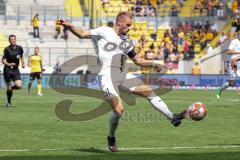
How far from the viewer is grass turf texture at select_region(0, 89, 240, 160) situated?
496 inches

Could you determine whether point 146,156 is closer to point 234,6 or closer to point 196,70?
point 196,70

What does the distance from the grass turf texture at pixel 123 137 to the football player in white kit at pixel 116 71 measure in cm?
61

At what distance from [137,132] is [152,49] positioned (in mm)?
35859

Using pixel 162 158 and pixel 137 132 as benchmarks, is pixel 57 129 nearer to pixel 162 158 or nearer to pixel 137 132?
pixel 137 132

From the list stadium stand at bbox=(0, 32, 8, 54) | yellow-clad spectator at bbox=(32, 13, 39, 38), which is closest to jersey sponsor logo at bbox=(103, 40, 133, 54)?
stadium stand at bbox=(0, 32, 8, 54)

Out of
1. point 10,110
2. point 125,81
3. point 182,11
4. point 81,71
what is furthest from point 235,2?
point 125,81

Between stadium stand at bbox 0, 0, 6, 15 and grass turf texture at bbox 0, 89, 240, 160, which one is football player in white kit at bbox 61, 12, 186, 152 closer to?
grass turf texture at bbox 0, 89, 240, 160

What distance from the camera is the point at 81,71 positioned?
4750 cm

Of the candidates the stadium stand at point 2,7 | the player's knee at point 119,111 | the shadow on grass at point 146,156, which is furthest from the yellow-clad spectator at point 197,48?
the shadow on grass at point 146,156

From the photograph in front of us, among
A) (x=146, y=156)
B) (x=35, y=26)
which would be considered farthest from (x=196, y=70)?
(x=146, y=156)

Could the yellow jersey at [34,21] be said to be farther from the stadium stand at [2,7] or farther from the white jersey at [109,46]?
the white jersey at [109,46]

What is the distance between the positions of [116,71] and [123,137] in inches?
103

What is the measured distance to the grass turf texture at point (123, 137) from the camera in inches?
496

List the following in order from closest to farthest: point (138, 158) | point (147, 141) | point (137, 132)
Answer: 1. point (138, 158)
2. point (147, 141)
3. point (137, 132)
